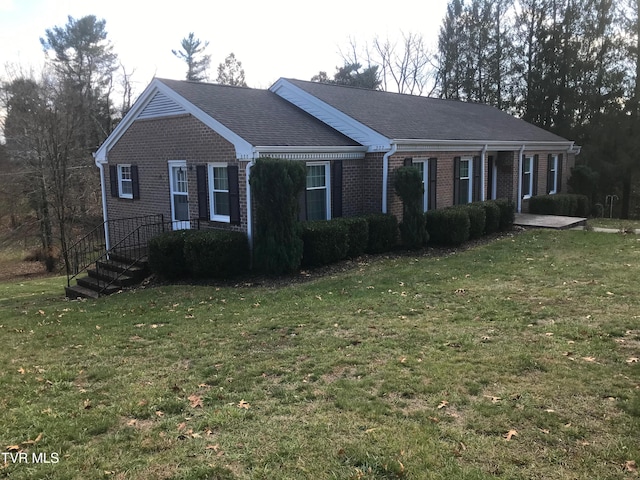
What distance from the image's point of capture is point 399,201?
45.6 ft

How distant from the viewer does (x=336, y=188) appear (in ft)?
43.4

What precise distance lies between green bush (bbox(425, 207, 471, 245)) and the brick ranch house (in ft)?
3.41

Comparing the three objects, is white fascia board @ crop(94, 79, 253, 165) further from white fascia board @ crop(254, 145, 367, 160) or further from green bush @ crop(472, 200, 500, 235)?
green bush @ crop(472, 200, 500, 235)

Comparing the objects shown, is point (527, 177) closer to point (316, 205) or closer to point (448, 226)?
point (448, 226)

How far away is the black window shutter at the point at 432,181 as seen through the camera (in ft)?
49.2

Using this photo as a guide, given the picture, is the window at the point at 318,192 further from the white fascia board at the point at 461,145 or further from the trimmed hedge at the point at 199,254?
the trimmed hedge at the point at 199,254

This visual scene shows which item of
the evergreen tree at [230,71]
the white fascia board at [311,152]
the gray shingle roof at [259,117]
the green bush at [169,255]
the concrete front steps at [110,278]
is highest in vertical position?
the evergreen tree at [230,71]

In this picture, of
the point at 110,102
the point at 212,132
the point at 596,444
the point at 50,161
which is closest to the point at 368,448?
the point at 596,444

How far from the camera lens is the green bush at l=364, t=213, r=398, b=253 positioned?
12.8m

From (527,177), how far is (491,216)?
21.3 ft

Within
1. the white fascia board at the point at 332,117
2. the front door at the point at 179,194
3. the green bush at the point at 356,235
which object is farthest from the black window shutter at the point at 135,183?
the green bush at the point at 356,235

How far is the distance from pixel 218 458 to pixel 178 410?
3.25 feet

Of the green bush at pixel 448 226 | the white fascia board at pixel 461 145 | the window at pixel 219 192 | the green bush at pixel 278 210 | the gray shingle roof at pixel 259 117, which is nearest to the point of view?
the green bush at pixel 278 210

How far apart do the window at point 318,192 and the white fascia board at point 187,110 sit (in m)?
2.01
